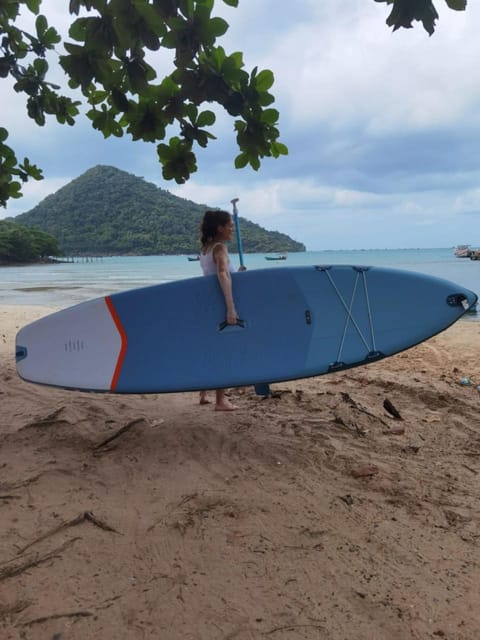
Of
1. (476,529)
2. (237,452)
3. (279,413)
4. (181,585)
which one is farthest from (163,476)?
(476,529)

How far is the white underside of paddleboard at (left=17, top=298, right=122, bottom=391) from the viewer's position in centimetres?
290

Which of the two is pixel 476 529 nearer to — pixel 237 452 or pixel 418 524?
pixel 418 524

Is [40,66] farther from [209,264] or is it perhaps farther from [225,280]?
[225,280]

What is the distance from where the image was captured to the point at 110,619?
1.26m

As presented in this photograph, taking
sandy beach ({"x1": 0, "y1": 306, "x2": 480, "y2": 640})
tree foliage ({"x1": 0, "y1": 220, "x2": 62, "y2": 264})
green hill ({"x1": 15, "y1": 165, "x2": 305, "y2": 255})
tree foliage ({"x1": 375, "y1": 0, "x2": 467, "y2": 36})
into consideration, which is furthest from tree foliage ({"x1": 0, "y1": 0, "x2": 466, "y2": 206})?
tree foliage ({"x1": 0, "y1": 220, "x2": 62, "y2": 264})

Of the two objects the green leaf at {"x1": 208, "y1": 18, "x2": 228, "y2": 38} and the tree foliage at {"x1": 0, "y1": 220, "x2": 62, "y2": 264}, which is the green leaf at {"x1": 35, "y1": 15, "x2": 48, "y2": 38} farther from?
the tree foliage at {"x1": 0, "y1": 220, "x2": 62, "y2": 264}

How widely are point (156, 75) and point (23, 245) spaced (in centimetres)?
5550

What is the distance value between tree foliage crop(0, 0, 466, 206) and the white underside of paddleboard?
1.10 m

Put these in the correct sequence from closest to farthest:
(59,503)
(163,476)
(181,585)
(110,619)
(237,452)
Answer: (110,619) → (181,585) → (59,503) → (163,476) → (237,452)

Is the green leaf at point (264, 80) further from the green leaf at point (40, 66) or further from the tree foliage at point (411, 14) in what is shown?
the green leaf at point (40, 66)

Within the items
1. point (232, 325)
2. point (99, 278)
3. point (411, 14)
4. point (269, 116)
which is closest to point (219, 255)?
point (232, 325)

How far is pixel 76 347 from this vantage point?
3.01 meters

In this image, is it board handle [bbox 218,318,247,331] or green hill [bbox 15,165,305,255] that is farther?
green hill [bbox 15,165,305,255]

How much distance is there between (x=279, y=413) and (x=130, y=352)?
110cm
